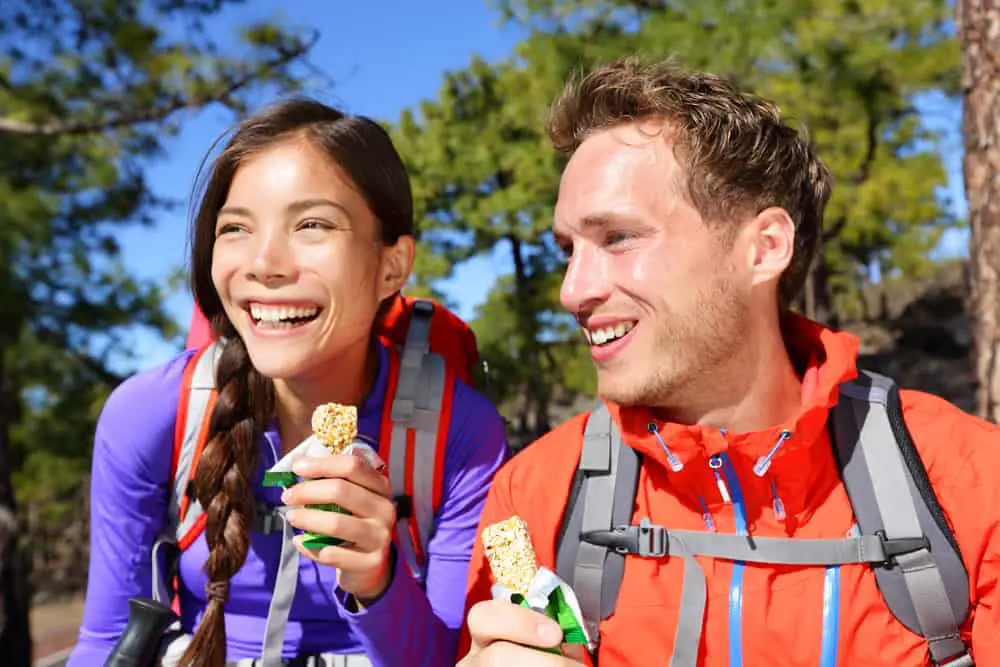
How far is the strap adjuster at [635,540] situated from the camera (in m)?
1.82

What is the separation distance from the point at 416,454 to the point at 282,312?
509 mm

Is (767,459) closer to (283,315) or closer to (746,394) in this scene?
(746,394)

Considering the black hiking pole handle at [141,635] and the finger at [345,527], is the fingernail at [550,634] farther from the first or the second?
the black hiking pole handle at [141,635]

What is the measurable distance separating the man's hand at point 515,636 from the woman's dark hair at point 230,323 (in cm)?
82

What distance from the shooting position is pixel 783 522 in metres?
1.86

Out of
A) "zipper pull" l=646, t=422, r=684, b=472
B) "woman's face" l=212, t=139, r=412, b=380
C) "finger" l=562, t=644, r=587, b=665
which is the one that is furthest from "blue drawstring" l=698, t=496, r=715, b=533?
"woman's face" l=212, t=139, r=412, b=380

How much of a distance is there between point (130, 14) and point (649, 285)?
7.44 metres

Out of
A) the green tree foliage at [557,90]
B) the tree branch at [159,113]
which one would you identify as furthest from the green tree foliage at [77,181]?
the green tree foliage at [557,90]

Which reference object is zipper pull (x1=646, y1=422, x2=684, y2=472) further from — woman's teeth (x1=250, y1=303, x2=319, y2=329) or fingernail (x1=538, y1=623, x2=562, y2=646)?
woman's teeth (x1=250, y1=303, x2=319, y2=329)

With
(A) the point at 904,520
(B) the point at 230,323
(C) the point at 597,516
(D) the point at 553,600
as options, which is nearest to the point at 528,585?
(D) the point at 553,600

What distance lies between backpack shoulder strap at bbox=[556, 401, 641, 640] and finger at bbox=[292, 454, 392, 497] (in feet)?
1.54

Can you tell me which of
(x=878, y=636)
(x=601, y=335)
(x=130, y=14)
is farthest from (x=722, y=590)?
(x=130, y=14)

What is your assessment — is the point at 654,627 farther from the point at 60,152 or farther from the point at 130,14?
the point at 60,152

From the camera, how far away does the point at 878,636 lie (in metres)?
1.70
